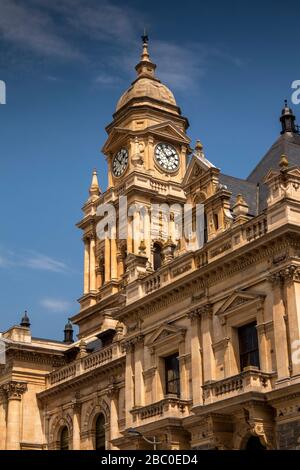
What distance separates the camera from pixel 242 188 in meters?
41.5

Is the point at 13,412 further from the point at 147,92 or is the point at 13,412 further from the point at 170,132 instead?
the point at 147,92

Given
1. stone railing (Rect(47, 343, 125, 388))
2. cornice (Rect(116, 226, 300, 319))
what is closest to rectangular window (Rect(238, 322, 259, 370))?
cornice (Rect(116, 226, 300, 319))

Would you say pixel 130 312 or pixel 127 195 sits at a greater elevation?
pixel 127 195

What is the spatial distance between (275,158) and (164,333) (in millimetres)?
10397

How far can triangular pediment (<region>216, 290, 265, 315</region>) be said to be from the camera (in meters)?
34.2

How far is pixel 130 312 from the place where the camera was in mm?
41688

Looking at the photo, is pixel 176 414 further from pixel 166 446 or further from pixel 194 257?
pixel 194 257

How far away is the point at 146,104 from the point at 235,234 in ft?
107

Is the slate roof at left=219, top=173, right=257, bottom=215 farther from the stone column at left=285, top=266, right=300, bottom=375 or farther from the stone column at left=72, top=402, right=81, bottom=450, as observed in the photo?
the stone column at left=72, top=402, right=81, bottom=450

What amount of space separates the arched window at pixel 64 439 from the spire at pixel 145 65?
30410mm

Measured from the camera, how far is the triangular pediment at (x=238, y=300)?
3425 centimetres

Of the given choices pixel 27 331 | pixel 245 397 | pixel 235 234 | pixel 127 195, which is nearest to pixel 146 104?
pixel 127 195

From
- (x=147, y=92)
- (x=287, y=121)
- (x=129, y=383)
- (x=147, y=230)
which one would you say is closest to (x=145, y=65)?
(x=147, y=92)
